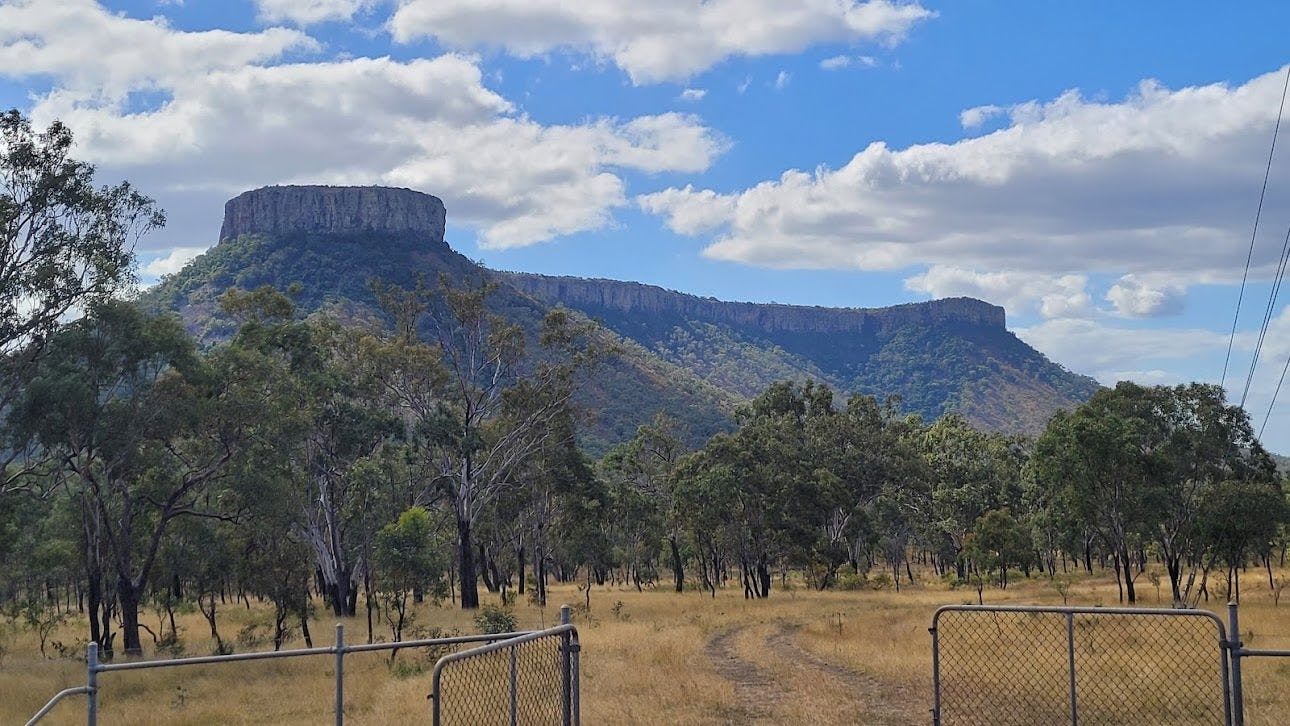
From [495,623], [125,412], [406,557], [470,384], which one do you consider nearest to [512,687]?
[495,623]

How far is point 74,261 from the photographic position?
98.1 feet

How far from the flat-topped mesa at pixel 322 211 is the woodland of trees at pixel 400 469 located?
399 feet

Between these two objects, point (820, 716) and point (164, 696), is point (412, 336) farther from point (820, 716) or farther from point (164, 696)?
point (820, 716)

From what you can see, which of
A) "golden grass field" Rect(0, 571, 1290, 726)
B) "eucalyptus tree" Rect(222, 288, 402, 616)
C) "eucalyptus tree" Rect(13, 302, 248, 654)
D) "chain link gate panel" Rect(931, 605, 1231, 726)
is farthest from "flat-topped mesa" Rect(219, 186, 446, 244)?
"chain link gate panel" Rect(931, 605, 1231, 726)

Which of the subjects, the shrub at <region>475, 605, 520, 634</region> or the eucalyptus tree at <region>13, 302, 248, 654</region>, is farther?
the shrub at <region>475, 605, 520, 634</region>

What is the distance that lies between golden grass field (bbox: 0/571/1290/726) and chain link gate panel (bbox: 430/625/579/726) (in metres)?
0.67

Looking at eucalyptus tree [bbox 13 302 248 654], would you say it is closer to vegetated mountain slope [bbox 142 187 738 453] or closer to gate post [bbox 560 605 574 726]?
gate post [bbox 560 605 574 726]

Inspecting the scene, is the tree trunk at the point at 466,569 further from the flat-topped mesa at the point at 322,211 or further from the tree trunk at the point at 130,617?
the flat-topped mesa at the point at 322,211

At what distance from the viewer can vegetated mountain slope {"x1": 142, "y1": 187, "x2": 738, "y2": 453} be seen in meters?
143

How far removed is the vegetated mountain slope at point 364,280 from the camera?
470ft

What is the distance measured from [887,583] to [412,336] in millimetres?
29179

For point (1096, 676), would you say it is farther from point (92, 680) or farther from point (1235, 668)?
point (92, 680)

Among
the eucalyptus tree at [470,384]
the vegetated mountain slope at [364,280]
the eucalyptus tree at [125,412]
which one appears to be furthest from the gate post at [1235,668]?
the vegetated mountain slope at [364,280]

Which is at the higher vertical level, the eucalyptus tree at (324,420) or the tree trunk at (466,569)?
the eucalyptus tree at (324,420)
